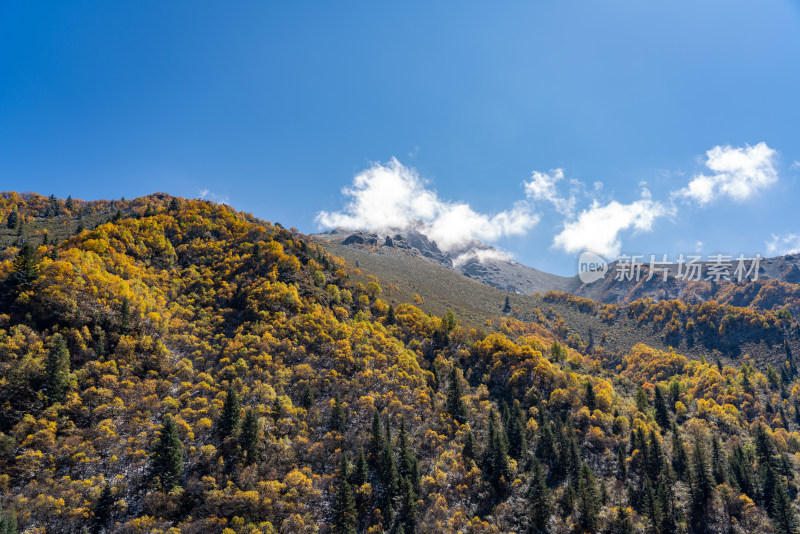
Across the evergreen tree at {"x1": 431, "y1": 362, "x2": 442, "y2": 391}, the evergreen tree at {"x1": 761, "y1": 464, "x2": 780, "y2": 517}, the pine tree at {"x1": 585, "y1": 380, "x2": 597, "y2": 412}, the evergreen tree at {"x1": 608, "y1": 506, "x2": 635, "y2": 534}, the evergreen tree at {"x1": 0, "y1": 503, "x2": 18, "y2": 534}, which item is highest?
the evergreen tree at {"x1": 431, "y1": 362, "x2": 442, "y2": 391}

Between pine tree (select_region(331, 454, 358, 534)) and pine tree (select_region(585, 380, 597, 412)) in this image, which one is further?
pine tree (select_region(585, 380, 597, 412))

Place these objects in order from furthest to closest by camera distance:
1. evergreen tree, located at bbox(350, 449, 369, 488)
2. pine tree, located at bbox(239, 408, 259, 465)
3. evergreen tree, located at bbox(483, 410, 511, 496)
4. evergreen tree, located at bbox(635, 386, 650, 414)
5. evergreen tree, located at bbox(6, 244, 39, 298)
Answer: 1. evergreen tree, located at bbox(635, 386, 650, 414)
2. evergreen tree, located at bbox(483, 410, 511, 496)
3. evergreen tree, located at bbox(6, 244, 39, 298)
4. evergreen tree, located at bbox(350, 449, 369, 488)
5. pine tree, located at bbox(239, 408, 259, 465)

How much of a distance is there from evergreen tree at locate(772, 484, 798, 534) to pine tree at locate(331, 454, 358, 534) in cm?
7649

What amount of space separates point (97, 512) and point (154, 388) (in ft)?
78.5

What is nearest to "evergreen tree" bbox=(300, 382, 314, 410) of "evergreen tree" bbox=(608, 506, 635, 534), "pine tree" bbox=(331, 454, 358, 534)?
"pine tree" bbox=(331, 454, 358, 534)

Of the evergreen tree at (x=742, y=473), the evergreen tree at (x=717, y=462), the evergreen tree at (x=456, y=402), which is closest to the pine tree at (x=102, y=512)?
the evergreen tree at (x=456, y=402)

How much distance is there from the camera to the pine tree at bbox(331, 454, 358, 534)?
2625 inches

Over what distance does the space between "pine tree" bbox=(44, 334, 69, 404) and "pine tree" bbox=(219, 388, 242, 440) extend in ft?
83.4

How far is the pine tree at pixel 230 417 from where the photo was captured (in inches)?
2864

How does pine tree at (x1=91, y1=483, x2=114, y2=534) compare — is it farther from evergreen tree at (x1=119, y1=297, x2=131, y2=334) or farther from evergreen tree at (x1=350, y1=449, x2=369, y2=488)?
evergreen tree at (x1=350, y1=449, x2=369, y2=488)

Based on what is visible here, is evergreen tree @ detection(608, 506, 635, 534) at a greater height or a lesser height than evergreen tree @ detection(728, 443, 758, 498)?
lesser

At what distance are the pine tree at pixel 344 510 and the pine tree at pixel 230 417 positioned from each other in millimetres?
21672

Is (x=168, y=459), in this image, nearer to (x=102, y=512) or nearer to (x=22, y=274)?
(x=102, y=512)

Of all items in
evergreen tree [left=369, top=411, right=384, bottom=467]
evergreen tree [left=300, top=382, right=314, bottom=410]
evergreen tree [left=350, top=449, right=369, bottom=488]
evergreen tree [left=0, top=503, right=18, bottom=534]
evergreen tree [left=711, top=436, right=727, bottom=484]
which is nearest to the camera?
evergreen tree [left=0, top=503, right=18, bottom=534]
